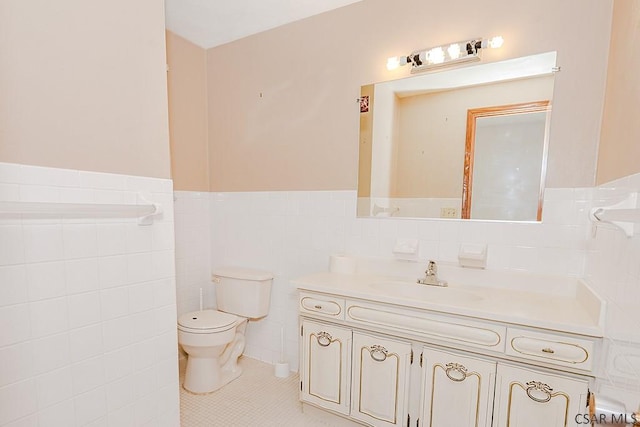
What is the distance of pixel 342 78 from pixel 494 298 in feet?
5.24

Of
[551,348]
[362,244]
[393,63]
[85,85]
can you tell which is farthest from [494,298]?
[85,85]

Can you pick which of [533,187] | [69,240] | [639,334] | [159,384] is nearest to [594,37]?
[533,187]

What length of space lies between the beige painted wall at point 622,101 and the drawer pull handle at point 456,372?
0.97 metres

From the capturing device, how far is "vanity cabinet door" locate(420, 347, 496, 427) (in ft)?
4.42

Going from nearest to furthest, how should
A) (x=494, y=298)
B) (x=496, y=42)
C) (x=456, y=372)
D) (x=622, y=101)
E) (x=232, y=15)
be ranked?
(x=622, y=101)
(x=456, y=372)
(x=494, y=298)
(x=496, y=42)
(x=232, y=15)

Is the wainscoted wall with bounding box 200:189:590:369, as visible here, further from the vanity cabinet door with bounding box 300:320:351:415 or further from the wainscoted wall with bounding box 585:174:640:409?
the vanity cabinet door with bounding box 300:320:351:415

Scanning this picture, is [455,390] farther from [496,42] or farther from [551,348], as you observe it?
[496,42]

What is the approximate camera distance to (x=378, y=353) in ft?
5.22

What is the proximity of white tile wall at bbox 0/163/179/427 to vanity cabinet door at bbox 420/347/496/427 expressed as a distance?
1.21m

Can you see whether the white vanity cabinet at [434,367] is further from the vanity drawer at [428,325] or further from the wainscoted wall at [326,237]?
the wainscoted wall at [326,237]

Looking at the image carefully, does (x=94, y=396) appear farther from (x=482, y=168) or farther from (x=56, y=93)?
(x=482, y=168)

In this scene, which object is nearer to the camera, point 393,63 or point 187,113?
point 393,63

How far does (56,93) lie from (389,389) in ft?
6.16

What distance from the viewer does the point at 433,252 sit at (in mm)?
1845
